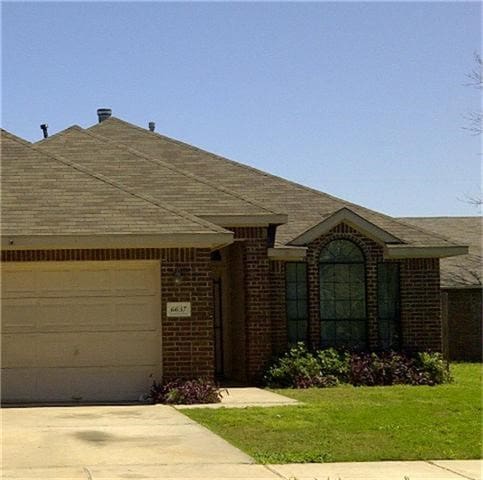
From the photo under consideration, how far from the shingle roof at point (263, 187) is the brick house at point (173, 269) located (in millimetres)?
53

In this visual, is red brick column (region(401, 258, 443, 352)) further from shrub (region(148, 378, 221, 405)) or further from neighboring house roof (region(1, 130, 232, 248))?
shrub (region(148, 378, 221, 405))

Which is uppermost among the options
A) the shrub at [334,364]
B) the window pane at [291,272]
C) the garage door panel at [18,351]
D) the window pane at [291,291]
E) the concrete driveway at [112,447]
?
the window pane at [291,272]

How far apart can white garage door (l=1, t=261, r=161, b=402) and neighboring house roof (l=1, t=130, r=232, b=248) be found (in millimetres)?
536

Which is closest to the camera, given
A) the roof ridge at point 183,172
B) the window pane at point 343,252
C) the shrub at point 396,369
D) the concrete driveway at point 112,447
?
the concrete driveway at point 112,447

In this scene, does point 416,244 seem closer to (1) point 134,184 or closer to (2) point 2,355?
(1) point 134,184

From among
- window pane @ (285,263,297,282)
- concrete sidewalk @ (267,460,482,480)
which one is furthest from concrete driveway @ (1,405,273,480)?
window pane @ (285,263,297,282)

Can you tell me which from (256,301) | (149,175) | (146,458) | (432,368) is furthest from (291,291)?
(146,458)

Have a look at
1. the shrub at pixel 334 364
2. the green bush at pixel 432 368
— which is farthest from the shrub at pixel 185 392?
the green bush at pixel 432 368

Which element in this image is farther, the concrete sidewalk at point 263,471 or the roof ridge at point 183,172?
the roof ridge at point 183,172

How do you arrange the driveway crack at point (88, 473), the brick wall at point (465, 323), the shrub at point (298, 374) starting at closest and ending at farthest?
the driveway crack at point (88, 473) < the shrub at point (298, 374) < the brick wall at point (465, 323)

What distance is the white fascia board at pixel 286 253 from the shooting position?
Answer: 20.7m

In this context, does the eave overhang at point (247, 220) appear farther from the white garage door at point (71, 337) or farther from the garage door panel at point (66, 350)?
the garage door panel at point (66, 350)

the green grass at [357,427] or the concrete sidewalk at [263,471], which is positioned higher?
the green grass at [357,427]

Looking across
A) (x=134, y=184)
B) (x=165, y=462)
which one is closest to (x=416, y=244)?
(x=134, y=184)
